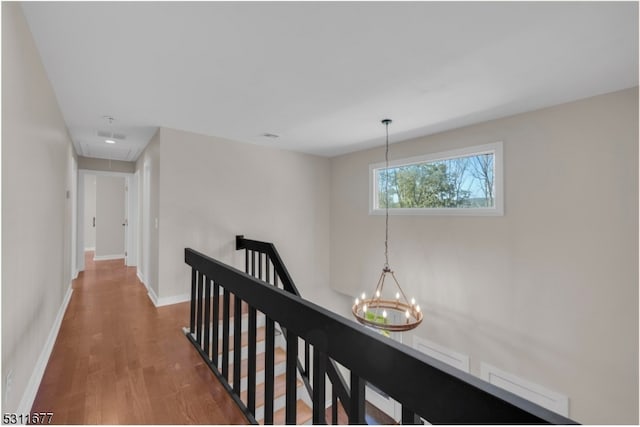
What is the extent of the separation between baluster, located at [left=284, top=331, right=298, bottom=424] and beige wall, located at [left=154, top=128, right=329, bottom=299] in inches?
113

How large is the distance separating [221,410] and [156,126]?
3.32 m

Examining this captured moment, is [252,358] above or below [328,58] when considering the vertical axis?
below

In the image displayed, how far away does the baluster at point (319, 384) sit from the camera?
46.4 inches

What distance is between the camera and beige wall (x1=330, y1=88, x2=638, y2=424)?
254 cm

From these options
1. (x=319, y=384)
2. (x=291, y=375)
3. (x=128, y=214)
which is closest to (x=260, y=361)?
(x=291, y=375)

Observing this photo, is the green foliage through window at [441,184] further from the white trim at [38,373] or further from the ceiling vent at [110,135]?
the white trim at [38,373]

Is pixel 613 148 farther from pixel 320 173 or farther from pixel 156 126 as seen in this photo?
pixel 156 126

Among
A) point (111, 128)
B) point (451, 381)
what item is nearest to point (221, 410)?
point (451, 381)

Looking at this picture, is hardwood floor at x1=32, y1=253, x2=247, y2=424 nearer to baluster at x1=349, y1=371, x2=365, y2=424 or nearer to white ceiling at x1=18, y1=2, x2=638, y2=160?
baluster at x1=349, y1=371, x2=365, y2=424

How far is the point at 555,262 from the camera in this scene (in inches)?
115

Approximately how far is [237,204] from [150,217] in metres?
1.26

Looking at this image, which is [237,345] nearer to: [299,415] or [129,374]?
[129,374]

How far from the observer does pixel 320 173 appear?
5.55 m

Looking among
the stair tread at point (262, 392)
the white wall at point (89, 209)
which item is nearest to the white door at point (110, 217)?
the white wall at point (89, 209)
